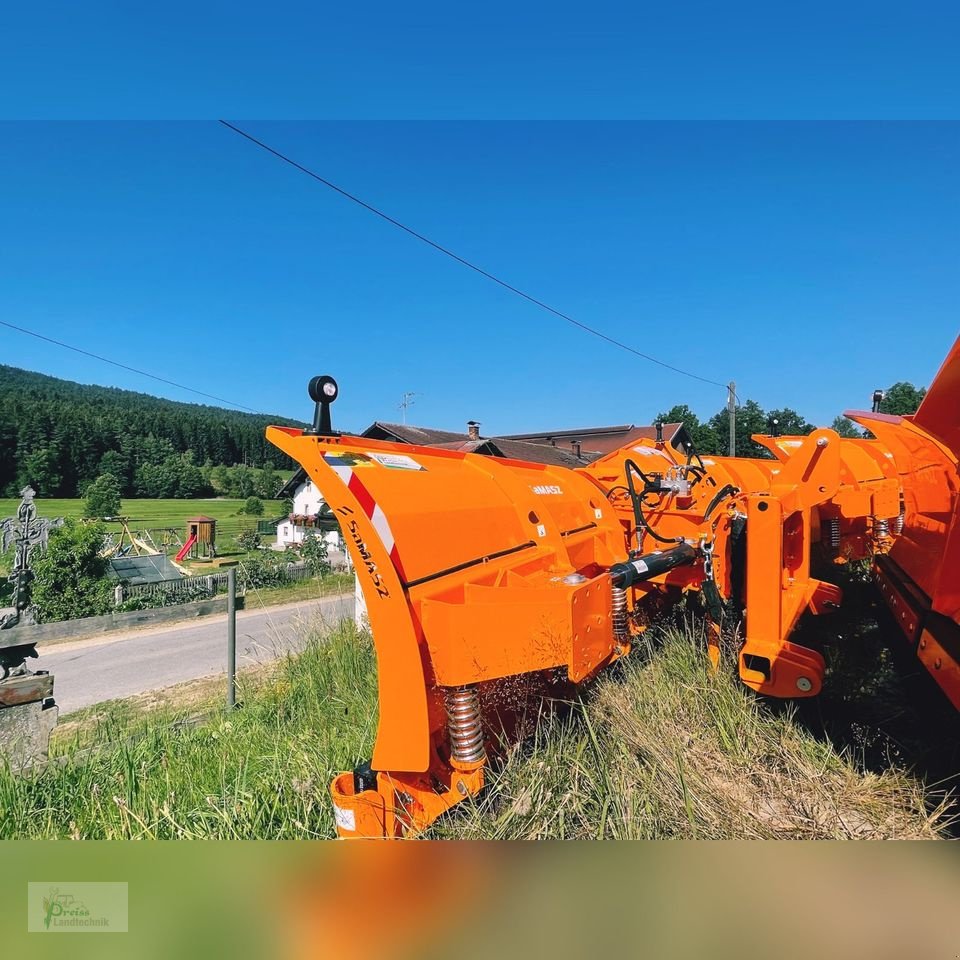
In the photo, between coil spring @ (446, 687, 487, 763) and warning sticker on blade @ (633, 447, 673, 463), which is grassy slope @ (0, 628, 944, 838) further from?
warning sticker on blade @ (633, 447, 673, 463)

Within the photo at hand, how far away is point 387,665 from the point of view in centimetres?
208

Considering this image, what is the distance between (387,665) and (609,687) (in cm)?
182

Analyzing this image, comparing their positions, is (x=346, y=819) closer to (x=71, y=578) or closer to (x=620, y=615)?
(x=620, y=615)

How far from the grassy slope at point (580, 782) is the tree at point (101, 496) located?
26374 mm

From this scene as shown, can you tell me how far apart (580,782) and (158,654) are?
11.4m

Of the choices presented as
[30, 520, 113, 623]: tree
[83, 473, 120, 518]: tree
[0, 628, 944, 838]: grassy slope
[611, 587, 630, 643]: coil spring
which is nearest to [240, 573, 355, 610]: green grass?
[30, 520, 113, 623]: tree

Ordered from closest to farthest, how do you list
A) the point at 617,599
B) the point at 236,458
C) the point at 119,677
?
the point at 617,599, the point at 119,677, the point at 236,458

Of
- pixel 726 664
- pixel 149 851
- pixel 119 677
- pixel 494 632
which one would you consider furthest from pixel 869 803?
pixel 119 677

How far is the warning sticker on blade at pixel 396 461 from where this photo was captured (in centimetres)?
247

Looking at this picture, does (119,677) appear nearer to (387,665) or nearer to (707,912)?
(387,665)

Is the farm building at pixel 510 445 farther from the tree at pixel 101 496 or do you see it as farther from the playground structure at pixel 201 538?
the tree at pixel 101 496

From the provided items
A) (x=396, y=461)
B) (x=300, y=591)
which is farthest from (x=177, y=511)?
(x=396, y=461)

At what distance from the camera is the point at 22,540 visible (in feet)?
18.3

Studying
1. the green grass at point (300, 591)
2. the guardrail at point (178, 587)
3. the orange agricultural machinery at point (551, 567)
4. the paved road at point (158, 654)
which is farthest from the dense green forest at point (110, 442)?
the green grass at point (300, 591)
